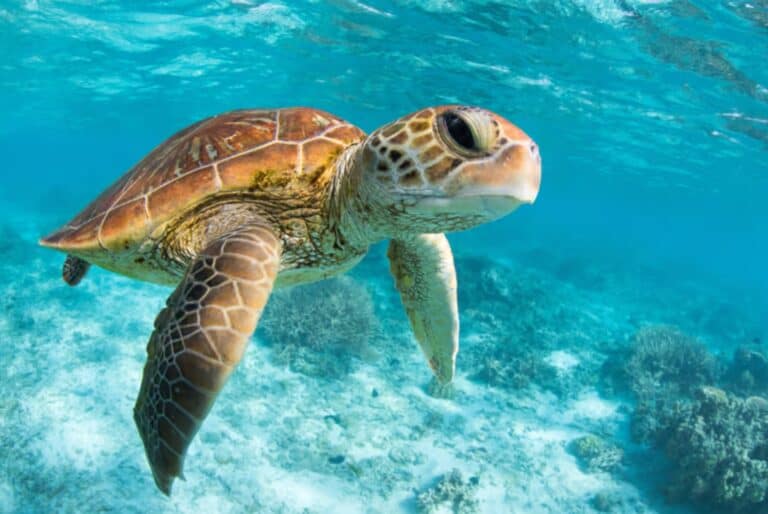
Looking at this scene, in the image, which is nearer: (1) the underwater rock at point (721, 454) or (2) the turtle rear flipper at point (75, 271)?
(2) the turtle rear flipper at point (75, 271)

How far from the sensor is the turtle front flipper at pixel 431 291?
3.40 m

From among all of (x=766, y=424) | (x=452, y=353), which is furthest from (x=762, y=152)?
(x=452, y=353)

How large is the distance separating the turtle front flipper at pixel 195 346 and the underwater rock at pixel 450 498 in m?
4.23

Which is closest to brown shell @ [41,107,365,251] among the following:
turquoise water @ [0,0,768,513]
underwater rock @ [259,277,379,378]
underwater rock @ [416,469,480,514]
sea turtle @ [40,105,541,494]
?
sea turtle @ [40,105,541,494]

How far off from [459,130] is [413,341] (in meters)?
7.90

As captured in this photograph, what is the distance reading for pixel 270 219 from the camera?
2.72 metres

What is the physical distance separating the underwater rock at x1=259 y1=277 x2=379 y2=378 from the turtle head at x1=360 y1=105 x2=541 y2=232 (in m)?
6.14

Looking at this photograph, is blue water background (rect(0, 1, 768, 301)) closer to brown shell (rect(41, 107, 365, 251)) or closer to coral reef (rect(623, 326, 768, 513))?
coral reef (rect(623, 326, 768, 513))

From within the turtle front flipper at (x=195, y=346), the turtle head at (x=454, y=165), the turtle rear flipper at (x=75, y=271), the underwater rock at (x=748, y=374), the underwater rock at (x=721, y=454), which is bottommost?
the underwater rock at (x=748, y=374)

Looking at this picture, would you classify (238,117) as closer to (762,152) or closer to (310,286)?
(310,286)

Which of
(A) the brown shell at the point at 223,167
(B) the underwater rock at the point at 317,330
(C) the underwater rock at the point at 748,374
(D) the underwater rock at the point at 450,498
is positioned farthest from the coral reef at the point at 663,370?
(A) the brown shell at the point at 223,167

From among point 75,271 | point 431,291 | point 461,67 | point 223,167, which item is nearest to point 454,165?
point 223,167

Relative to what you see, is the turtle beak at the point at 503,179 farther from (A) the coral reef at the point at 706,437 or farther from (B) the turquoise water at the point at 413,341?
(A) the coral reef at the point at 706,437

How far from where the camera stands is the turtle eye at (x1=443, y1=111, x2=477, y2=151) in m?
1.78
